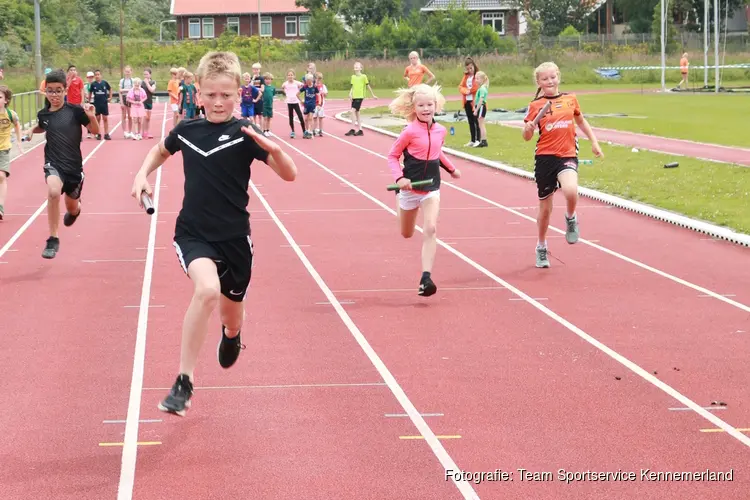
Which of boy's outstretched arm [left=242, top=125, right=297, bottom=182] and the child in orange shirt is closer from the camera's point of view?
boy's outstretched arm [left=242, top=125, right=297, bottom=182]

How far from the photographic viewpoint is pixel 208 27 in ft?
344

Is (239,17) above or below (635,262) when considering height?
above

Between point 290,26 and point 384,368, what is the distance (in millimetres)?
99047

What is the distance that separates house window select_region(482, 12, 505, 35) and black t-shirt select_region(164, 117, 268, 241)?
9272cm

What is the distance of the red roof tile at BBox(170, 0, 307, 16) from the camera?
10275 cm

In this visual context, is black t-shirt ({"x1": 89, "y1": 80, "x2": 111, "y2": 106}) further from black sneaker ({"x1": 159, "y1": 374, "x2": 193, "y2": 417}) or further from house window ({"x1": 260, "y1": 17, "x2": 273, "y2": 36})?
house window ({"x1": 260, "y1": 17, "x2": 273, "y2": 36})

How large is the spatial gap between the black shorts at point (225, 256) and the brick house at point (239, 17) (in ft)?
321

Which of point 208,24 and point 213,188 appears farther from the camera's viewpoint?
point 208,24

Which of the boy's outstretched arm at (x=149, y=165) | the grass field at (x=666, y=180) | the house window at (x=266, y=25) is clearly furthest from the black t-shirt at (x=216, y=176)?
the house window at (x=266, y=25)

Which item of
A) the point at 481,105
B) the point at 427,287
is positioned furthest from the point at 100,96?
the point at 427,287

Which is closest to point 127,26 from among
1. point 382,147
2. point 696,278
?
point 382,147

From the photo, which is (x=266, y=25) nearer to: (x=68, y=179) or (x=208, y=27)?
(x=208, y=27)

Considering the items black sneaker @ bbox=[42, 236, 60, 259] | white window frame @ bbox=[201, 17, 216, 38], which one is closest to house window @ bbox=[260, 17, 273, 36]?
white window frame @ bbox=[201, 17, 216, 38]

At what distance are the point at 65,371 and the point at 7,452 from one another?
1823 millimetres
